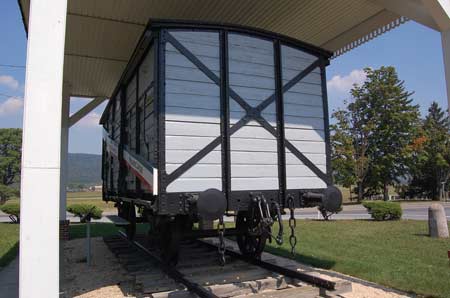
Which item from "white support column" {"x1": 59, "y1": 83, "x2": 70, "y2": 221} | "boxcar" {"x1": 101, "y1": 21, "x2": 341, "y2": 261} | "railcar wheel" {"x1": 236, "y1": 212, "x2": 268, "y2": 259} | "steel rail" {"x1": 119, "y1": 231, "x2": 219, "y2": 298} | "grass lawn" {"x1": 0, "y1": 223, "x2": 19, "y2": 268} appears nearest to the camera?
"steel rail" {"x1": 119, "y1": 231, "x2": 219, "y2": 298}

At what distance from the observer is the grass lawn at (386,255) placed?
19.7ft

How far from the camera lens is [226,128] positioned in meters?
5.50

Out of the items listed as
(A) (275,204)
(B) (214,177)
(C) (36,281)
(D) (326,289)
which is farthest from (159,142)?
(D) (326,289)

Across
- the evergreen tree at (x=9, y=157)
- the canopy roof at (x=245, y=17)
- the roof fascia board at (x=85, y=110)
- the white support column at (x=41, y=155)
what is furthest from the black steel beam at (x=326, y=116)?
the evergreen tree at (x=9, y=157)

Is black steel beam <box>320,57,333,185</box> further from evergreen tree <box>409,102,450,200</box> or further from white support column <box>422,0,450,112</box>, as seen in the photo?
evergreen tree <box>409,102,450,200</box>

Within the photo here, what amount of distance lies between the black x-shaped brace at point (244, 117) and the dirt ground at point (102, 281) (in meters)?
1.71

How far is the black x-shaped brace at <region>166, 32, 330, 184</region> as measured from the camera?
525cm

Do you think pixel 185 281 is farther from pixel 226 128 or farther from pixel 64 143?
pixel 64 143

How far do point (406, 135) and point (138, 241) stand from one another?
1522 inches

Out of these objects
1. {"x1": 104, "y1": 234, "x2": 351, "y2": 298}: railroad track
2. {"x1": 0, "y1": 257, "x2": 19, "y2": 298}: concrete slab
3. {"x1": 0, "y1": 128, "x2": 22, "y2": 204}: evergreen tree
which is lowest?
{"x1": 0, "y1": 257, "x2": 19, "y2": 298}: concrete slab

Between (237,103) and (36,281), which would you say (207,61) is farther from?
(36,281)

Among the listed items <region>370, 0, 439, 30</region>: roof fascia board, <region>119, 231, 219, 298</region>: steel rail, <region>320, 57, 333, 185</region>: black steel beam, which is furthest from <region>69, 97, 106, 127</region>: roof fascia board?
<region>370, 0, 439, 30</region>: roof fascia board

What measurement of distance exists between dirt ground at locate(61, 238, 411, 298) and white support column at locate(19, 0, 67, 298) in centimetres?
253

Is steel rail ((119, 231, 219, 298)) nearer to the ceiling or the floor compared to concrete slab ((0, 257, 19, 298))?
nearer to the ceiling
